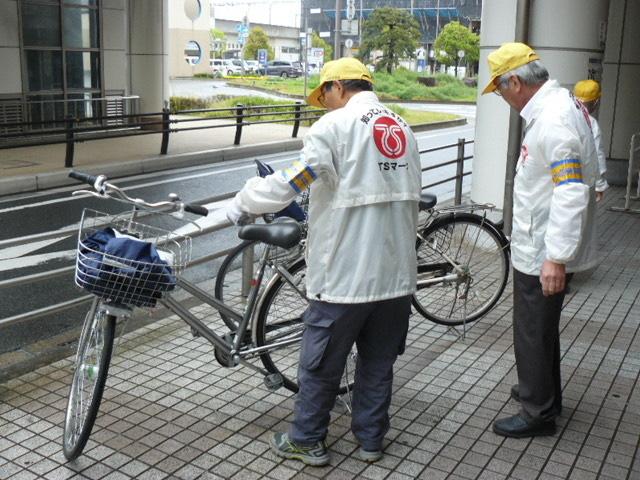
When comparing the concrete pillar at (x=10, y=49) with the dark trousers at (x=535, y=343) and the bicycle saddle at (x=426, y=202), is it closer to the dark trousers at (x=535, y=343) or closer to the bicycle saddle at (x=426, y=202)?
the bicycle saddle at (x=426, y=202)

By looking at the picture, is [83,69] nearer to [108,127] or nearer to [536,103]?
[108,127]

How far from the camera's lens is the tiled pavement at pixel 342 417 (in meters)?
3.60

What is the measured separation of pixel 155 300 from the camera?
11.2ft

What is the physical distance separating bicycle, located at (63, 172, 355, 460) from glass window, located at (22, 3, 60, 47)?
15023 mm

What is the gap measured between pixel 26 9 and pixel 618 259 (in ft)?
47.6

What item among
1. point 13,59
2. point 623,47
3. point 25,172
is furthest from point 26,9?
point 623,47

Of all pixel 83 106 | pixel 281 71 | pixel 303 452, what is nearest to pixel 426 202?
pixel 303 452

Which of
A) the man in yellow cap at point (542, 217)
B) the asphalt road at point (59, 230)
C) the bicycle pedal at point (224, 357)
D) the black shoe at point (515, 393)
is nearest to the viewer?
the man in yellow cap at point (542, 217)

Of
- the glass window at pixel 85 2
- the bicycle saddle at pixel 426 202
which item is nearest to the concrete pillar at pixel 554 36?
the bicycle saddle at pixel 426 202

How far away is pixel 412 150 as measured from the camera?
11.5 feet

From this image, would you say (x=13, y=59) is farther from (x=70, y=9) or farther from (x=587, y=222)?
(x=587, y=222)

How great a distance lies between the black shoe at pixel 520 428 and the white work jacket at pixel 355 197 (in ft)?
3.28

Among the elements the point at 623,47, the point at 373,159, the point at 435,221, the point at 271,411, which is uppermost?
the point at 623,47

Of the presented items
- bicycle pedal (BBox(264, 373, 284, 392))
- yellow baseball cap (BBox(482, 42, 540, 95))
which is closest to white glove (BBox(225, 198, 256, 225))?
bicycle pedal (BBox(264, 373, 284, 392))
